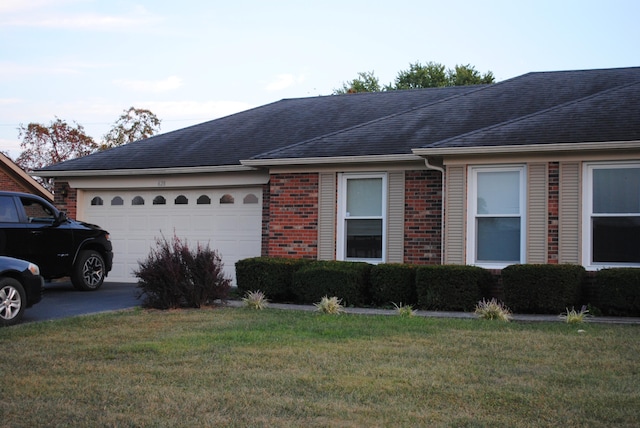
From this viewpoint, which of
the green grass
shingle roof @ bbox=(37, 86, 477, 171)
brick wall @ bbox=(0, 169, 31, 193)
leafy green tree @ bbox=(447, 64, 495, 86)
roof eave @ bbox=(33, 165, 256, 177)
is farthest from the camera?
leafy green tree @ bbox=(447, 64, 495, 86)

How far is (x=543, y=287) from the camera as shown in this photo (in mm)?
12383

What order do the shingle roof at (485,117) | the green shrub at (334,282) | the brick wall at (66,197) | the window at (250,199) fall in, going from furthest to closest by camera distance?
the brick wall at (66,197) → the window at (250,199) → the shingle roof at (485,117) → the green shrub at (334,282)

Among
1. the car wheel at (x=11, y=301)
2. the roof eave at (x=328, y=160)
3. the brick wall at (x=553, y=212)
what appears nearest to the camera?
the car wheel at (x=11, y=301)

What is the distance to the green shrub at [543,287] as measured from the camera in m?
12.3

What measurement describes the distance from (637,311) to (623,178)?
2251mm

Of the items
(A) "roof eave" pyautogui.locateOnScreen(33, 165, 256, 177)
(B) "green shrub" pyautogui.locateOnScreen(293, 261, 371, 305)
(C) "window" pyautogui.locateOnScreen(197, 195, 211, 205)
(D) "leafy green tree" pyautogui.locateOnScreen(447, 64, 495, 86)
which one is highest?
(D) "leafy green tree" pyautogui.locateOnScreen(447, 64, 495, 86)

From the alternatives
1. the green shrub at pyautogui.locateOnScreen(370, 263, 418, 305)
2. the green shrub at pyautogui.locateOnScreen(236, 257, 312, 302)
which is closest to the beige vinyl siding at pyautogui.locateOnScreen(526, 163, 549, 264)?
the green shrub at pyautogui.locateOnScreen(370, 263, 418, 305)

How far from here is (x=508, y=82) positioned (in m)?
18.8

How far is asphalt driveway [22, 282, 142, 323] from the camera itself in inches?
481

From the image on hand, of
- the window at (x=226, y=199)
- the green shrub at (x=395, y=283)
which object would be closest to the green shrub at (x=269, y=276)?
the green shrub at (x=395, y=283)

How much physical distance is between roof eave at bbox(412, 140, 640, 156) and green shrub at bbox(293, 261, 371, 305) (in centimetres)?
235

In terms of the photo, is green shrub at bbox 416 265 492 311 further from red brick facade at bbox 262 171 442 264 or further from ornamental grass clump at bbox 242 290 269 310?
ornamental grass clump at bbox 242 290 269 310

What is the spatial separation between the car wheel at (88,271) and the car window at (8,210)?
169cm

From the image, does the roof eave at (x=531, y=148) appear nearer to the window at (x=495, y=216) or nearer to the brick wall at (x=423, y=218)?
the window at (x=495, y=216)
